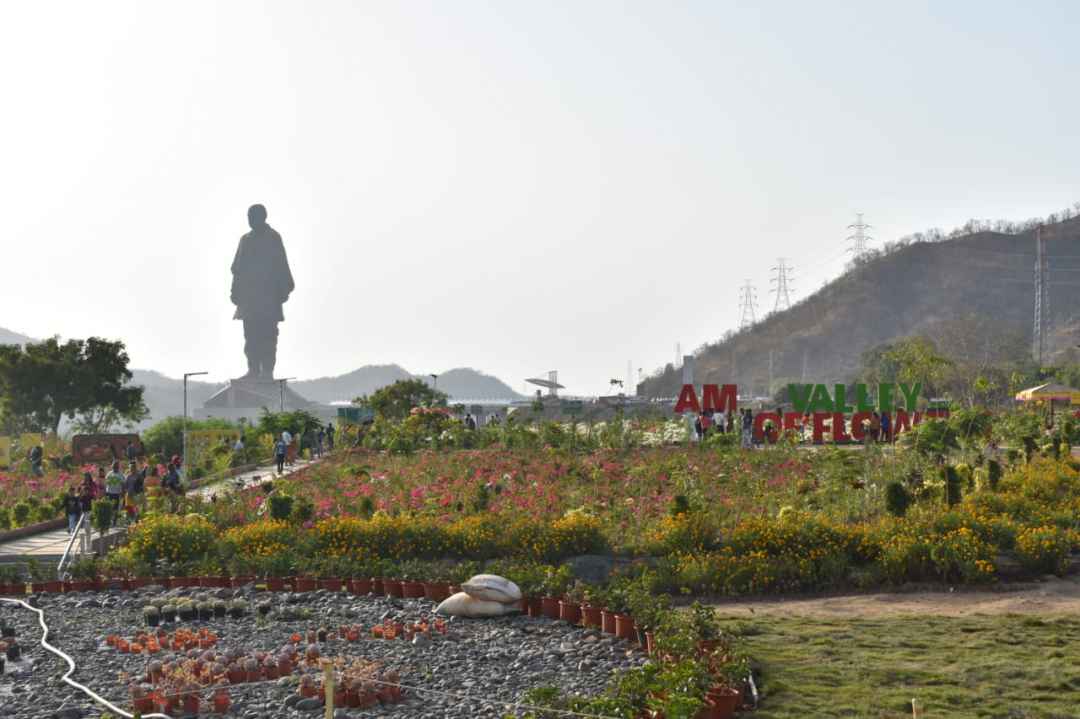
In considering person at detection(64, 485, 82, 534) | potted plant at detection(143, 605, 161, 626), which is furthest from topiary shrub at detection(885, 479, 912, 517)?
person at detection(64, 485, 82, 534)

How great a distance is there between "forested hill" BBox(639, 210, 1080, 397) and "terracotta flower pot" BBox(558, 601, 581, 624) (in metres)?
121

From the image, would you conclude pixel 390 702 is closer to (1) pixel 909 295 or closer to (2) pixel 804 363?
(2) pixel 804 363

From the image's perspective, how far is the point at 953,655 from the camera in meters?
11.9

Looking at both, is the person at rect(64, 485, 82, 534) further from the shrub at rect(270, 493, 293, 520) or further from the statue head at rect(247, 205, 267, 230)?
the statue head at rect(247, 205, 267, 230)

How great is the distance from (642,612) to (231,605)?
5.48m

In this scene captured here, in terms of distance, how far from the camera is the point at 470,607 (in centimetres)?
1460

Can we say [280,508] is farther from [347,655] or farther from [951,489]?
[951,489]

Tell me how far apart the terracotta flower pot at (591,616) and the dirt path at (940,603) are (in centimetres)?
197

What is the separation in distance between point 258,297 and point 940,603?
7267cm

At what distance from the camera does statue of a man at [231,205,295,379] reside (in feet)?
275

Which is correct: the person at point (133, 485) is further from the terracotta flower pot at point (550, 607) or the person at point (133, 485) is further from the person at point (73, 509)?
the terracotta flower pot at point (550, 607)

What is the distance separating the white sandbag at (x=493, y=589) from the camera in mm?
14484

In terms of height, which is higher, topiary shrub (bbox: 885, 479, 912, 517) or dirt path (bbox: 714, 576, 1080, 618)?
topiary shrub (bbox: 885, 479, 912, 517)

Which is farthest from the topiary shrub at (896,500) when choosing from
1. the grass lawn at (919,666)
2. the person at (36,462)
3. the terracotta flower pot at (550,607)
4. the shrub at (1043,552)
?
the person at (36,462)
